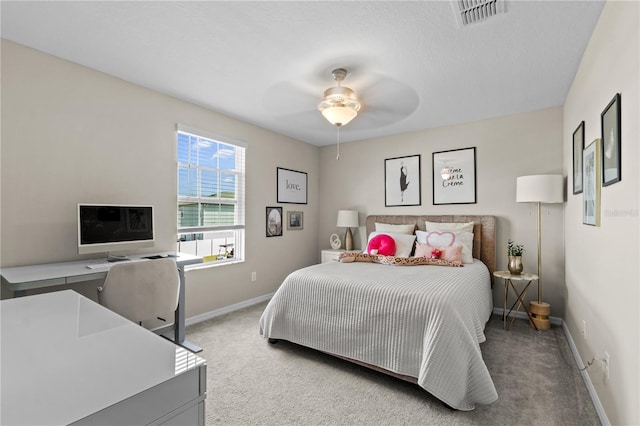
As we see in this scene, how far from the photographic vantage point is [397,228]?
171 inches

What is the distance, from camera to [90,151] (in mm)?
2697

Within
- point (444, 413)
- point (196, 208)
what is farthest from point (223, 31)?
point (444, 413)

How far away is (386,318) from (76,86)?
3111mm

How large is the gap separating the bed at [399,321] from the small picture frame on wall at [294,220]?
1.72m

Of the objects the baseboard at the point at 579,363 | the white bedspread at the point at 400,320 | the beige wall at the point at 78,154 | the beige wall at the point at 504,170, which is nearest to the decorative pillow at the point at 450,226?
the beige wall at the point at 504,170

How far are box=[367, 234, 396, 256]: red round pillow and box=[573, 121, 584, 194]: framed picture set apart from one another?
1880mm

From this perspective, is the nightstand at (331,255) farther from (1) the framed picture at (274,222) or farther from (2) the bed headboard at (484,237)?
(2) the bed headboard at (484,237)

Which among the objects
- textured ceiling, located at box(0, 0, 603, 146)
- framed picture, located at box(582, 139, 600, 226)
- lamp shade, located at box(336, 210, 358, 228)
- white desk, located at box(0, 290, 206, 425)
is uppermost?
textured ceiling, located at box(0, 0, 603, 146)

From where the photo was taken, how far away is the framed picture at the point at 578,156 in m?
2.51

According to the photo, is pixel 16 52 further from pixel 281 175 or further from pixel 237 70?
pixel 281 175

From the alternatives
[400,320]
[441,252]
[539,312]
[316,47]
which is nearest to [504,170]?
[441,252]

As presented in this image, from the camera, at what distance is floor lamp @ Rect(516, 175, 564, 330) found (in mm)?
3238

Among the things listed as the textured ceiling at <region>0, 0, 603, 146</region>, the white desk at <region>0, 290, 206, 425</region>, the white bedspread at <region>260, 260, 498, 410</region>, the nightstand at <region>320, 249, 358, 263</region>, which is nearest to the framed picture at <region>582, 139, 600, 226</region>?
the textured ceiling at <region>0, 0, 603, 146</region>

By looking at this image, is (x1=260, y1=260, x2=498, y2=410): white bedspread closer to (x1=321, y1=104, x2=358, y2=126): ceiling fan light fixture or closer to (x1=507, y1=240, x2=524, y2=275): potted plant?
(x1=507, y1=240, x2=524, y2=275): potted plant
